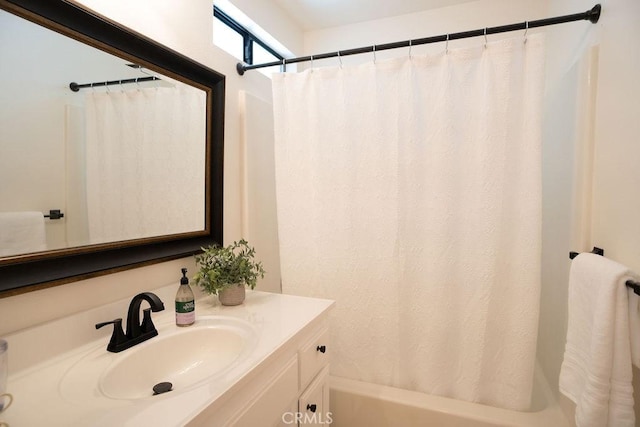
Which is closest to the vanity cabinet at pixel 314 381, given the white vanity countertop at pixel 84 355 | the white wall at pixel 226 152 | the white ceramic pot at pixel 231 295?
the white vanity countertop at pixel 84 355

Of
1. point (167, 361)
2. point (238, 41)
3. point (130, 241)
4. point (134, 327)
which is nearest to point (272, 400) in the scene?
point (167, 361)

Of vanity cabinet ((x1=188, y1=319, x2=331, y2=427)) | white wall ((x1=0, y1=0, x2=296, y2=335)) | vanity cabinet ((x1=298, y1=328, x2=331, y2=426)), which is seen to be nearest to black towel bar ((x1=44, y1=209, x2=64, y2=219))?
white wall ((x1=0, y1=0, x2=296, y2=335))

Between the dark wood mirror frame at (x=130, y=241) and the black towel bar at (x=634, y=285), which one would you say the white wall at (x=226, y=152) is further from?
the black towel bar at (x=634, y=285)

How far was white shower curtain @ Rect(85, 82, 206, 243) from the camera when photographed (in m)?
1.02

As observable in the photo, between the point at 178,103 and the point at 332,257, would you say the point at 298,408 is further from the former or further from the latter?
the point at 178,103

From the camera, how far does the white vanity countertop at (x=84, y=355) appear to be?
0.63m

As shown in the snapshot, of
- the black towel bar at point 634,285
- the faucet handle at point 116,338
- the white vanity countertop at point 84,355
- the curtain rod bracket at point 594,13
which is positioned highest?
the curtain rod bracket at point 594,13

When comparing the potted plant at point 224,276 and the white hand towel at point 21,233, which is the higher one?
the white hand towel at point 21,233

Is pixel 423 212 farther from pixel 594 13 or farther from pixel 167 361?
pixel 167 361

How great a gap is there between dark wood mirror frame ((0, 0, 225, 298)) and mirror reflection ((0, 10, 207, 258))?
0.09 feet

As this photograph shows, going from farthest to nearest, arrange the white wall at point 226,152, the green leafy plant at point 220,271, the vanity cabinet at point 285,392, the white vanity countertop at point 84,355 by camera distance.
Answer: the green leafy plant at point 220,271, the white wall at point 226,152, the vanity cabinet at point 285,392, the white vanity countertop at point 84,355

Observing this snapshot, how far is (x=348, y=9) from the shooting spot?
2.13 metres

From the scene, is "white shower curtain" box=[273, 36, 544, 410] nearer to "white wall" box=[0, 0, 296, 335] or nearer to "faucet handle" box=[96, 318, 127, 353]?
"white wall" box=[0, 0, 296, 335]

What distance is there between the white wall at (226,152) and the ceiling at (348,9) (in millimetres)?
630
